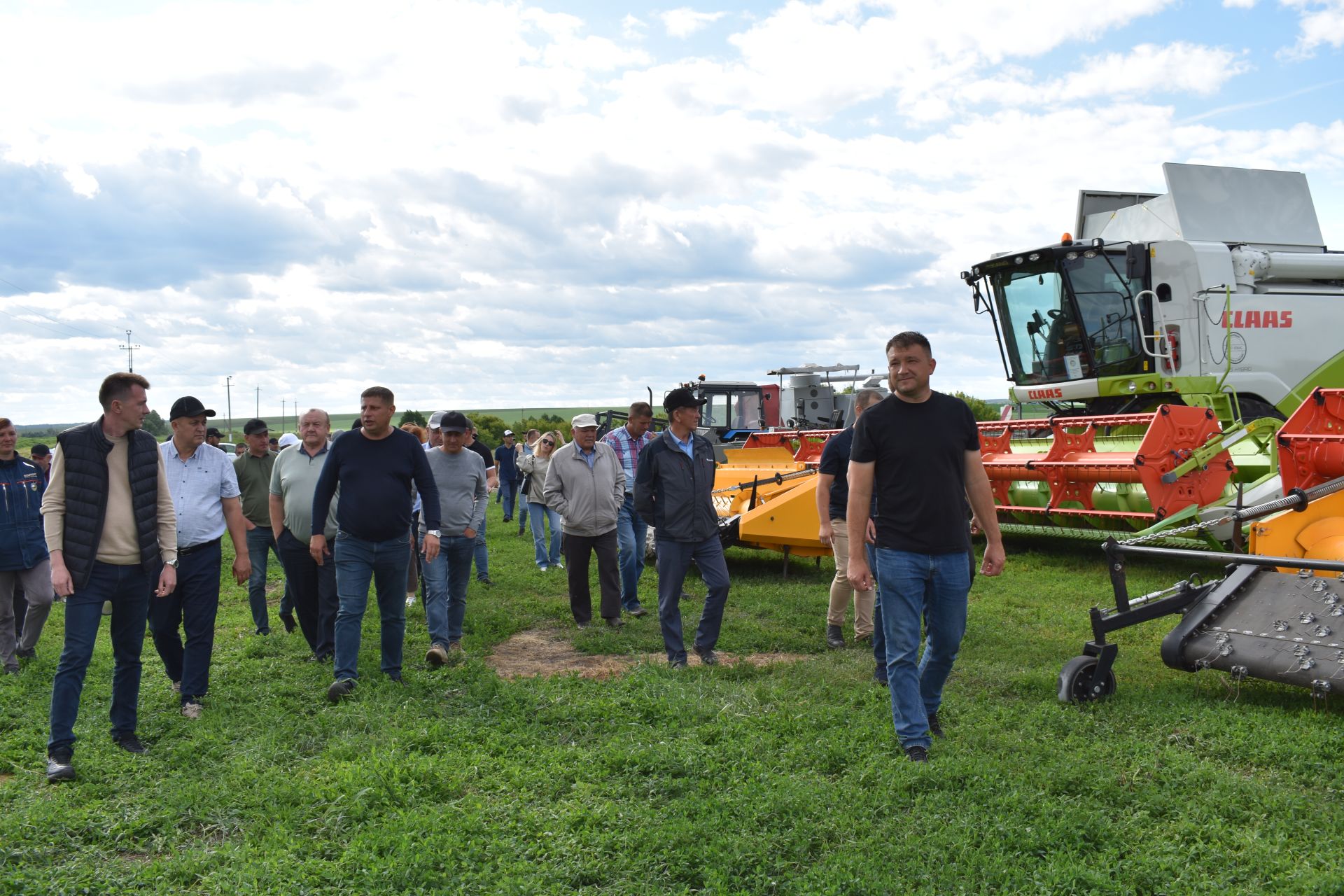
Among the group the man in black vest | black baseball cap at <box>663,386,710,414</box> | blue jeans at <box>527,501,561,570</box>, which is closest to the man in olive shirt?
the man in black vest

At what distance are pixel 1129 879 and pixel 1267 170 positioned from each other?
14455 mm

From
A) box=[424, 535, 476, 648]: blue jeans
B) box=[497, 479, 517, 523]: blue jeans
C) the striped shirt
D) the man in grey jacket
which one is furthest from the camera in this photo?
box=[497, 479, 517, 523]: blue jeans

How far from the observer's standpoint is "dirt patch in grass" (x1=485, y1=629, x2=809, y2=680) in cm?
712

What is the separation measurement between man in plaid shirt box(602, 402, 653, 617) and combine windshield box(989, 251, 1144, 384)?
6.73m

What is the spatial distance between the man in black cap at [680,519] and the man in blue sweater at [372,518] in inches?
63.5

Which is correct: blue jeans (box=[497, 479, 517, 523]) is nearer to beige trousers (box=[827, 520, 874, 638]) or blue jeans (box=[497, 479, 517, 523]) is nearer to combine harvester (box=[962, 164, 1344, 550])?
combine harvester (box=[962, 164, 1344, 550])

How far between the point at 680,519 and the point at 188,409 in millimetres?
3357

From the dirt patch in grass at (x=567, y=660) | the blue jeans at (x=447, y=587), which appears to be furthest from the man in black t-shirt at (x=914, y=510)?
the blue jeans at (x=447, y=587)

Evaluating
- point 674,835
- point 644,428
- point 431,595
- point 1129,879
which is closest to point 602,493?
point 644,428

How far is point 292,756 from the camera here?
5.14m

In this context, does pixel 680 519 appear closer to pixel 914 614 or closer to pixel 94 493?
pixel 914 614

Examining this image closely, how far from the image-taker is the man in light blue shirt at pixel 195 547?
6.13m

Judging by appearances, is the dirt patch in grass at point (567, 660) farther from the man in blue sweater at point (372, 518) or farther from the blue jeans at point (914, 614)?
the blue jeans at point (914, 614)

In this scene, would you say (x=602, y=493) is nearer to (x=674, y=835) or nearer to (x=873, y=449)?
(x=873, y=449)
